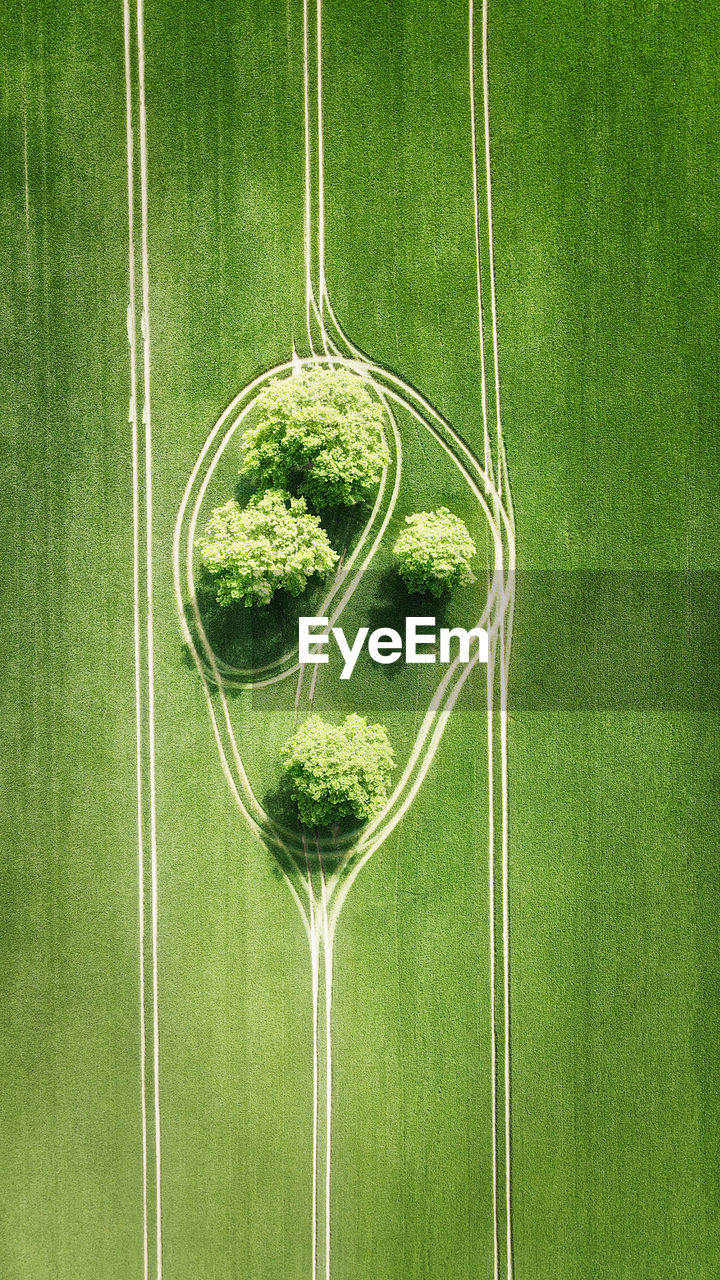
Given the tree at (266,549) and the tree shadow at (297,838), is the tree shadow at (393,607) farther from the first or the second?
the tree shadow at (297,838)

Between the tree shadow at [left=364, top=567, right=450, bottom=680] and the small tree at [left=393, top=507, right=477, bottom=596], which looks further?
the tree shadow at [left=364, top=567, right=450, bottom=680]

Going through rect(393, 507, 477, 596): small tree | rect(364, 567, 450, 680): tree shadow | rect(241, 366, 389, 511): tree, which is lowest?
rect(364, 567, 450, 680): tree shadow

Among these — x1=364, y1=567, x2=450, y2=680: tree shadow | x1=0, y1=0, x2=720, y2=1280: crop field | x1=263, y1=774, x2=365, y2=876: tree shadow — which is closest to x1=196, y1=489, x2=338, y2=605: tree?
x1=0, y1=0, x2=720, y2=1280: crop field

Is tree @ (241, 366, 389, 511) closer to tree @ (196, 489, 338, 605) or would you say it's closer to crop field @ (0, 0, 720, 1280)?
tree @ (196, 489, 338, 605)

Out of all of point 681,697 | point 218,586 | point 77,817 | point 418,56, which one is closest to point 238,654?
point 218,586

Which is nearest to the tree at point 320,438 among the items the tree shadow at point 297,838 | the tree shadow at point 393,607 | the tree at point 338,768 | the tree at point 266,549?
the tree at point 266,549

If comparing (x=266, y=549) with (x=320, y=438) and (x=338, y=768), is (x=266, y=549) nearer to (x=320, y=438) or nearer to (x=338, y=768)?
(x=320, y=438)

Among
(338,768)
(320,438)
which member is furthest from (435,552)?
(338,768)
